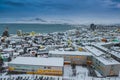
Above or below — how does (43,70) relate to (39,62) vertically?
below

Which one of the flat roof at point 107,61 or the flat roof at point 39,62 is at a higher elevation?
the flat roof at point 107,61

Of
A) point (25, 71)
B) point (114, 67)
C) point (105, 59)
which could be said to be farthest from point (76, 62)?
point (25, 71)

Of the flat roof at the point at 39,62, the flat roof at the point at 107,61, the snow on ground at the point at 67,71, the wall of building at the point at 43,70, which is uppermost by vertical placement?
the flat roof at the point at 107,61

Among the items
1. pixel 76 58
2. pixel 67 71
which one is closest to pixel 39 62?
pixel 67 71

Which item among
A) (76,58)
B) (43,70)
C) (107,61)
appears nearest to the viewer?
(43,70)

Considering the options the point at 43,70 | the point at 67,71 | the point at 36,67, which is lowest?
the point at 67,71

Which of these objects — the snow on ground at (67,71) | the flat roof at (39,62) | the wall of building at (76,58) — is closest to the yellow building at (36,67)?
the flat roof at (39,62)

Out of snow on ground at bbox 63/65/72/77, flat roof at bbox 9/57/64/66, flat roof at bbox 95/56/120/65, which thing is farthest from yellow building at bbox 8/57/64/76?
flat roof at bbox 95/56/120/65

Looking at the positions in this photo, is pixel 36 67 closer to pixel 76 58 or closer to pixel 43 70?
pixel 43 70

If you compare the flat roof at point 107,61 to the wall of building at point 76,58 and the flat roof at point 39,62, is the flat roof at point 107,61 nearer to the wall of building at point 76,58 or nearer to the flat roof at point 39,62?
the wall of building at point 76,58

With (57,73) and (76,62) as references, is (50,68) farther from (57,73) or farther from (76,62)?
(76,62)

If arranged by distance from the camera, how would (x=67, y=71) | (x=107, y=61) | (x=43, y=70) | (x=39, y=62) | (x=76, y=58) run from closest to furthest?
(x=43, y=70), (x=39, y=62), (x=107, y=61), (x=67, y=71), (x=76, y=58)
